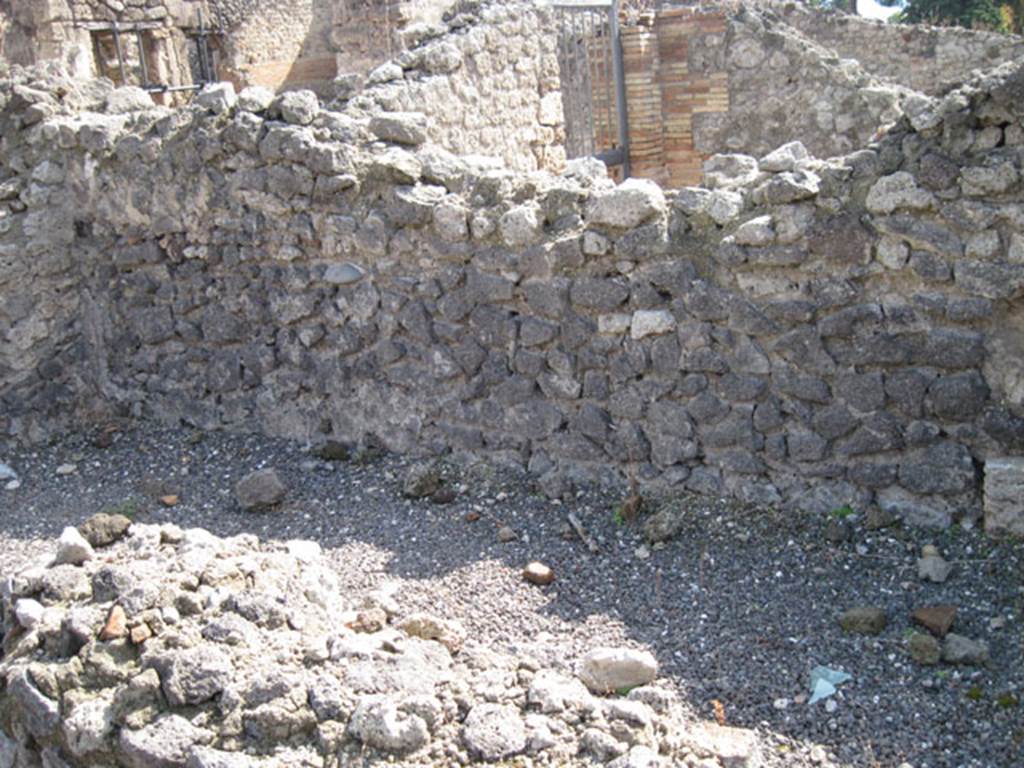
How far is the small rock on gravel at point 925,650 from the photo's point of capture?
3.77m

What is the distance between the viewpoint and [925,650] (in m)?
3.78

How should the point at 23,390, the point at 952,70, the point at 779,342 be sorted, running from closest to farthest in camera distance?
the point at 779,342 < the point at 23,390 < the point at 952,70

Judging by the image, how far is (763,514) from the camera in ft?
15.6

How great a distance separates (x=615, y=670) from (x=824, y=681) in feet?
2.24

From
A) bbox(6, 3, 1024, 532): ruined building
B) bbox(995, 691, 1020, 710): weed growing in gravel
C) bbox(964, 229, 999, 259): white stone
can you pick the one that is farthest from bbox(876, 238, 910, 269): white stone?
bbox(995, 691, 1020, 710): weed growing in gravel

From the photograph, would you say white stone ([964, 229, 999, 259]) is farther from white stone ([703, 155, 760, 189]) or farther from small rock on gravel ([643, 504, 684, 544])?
small rock on gravel ([643, 504, 684, 544])

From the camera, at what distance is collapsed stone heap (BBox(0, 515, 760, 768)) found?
3.22m

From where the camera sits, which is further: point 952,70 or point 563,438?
point 952,70

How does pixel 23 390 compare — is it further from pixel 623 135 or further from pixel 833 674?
pixel 623 135

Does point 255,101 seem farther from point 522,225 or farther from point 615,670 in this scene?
point 615,670

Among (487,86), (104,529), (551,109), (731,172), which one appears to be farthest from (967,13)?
(104,529)

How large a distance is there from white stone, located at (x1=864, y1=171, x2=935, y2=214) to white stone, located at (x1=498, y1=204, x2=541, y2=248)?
1.46m

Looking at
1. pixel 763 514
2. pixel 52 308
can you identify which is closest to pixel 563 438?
pixel 763 514

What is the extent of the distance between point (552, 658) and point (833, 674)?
3.08 feet
